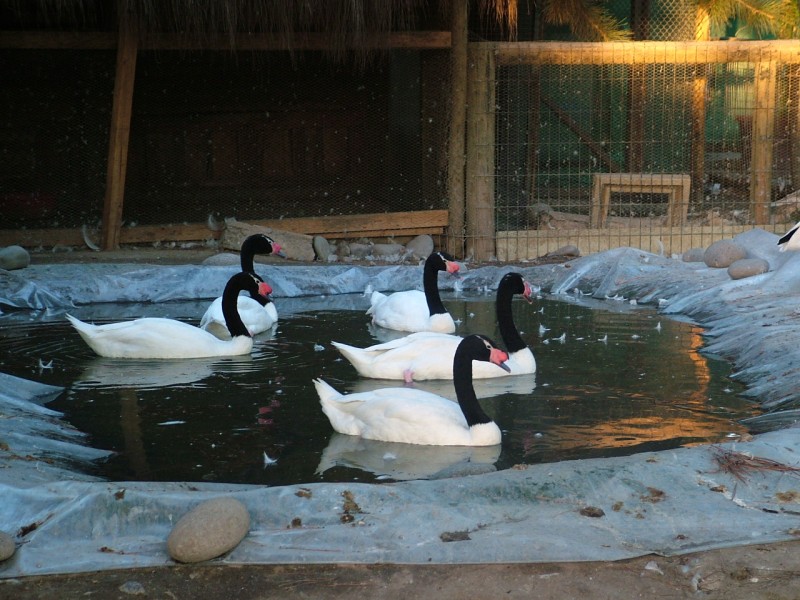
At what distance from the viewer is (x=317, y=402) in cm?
696

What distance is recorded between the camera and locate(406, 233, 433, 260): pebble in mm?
13586

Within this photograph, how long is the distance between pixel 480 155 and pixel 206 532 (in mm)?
9942

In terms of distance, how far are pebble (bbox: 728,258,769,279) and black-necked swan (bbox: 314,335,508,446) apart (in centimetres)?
481

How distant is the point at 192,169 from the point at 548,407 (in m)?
10.9

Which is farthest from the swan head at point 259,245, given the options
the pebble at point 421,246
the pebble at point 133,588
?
the pebble at point 133,588

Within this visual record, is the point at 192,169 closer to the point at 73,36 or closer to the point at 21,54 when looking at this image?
the point at 21,54

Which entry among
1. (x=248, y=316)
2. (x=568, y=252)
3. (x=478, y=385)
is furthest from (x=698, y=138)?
(x=478, y=385)

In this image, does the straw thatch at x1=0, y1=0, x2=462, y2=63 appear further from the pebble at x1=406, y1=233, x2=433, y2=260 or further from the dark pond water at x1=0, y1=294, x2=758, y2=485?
the dark pond water at x1=0, y1=294, x2=758, y2=485

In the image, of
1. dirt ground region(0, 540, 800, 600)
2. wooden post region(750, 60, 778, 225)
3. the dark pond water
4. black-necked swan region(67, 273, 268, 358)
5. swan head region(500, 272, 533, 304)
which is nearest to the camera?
dirt ground region(0, 540, 800, 600)

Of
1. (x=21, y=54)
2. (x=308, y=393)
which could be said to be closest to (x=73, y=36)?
(x=21, y=54)

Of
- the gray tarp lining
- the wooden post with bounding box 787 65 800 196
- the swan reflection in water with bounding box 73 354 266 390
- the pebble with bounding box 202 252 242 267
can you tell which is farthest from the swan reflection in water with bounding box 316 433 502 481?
the wooden post with bounding box 787 65 800 196

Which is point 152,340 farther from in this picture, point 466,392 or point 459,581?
point 459,581

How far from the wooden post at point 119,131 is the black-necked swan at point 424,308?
445cm

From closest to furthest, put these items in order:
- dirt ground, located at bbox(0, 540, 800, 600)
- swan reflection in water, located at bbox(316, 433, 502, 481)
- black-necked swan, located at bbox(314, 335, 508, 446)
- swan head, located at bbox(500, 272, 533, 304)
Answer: dirt ground, located at bbox(0, 540, 800, 600)
swan reflection in water, located at bbox(316, 433, 502, 481)
black-necked swan, located at bbox(314, 335, 508, 446)
swan head, located at bbox(500, 272, 533, 304)
